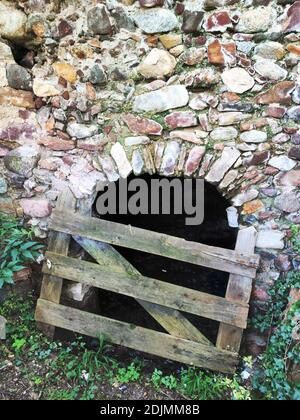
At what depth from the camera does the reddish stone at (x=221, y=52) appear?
2.55m

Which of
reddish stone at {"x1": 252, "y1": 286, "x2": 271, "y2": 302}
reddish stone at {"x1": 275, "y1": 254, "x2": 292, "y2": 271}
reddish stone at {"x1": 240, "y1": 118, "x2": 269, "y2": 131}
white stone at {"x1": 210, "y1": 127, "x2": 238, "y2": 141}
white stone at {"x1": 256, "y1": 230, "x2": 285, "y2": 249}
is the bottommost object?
reddish stone at {"x1": 252, "y1": 286, "x2": 271, "y2": 302}

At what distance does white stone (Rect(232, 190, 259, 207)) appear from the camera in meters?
2.85

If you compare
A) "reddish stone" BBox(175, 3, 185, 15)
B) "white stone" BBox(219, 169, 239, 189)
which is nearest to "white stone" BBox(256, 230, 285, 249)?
"white stone" BBox(219, 169, 239, 189)

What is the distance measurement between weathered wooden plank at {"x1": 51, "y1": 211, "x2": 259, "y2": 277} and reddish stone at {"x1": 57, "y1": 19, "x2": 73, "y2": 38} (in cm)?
118

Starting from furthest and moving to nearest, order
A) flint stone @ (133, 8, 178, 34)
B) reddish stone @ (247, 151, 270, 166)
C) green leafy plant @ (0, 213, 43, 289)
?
1. green leafy plant @ (0, 213, 43, 289)
2. reddish stone @ (247, 151, 270, 166)
3. flint stone @ (133, 8, 178, 34)

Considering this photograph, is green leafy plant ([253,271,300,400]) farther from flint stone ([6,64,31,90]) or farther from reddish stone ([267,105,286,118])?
flint stone ([6,64,31,90])

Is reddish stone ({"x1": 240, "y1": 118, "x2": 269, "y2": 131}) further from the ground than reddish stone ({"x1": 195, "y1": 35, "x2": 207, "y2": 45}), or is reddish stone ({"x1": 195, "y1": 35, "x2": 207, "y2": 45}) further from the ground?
reddish stone ({"x1": 195, "y1": 35, "x2": 207, "y2": 45})

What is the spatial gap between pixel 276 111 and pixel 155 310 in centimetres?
152

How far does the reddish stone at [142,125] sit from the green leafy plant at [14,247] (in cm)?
112

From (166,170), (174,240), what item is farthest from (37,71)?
(174,240)

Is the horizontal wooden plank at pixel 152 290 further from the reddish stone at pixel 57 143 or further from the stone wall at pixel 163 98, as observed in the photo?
the reddish stone at pixel 57 143

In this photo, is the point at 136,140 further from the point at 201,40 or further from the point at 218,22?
the point at 218,22

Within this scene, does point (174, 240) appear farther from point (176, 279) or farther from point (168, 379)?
point (176, 279)
